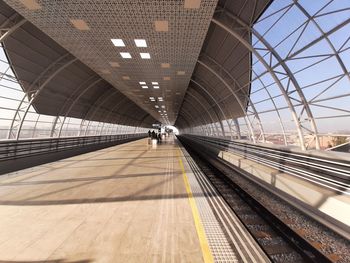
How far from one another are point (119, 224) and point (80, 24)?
8.57 metres

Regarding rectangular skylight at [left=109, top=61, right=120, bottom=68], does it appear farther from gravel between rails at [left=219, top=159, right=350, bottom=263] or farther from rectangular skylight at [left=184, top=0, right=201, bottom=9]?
gravel between rails at [left=219, top=159, right=350, bottom=263]

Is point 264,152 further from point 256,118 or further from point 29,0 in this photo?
point 29,0

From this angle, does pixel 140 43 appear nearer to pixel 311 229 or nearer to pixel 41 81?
pixel 41 81

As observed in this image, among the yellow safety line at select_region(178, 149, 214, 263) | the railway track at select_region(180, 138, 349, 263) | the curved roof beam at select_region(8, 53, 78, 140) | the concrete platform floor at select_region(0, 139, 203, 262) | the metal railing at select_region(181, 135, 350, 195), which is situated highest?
the curved roof beam at select_region(8, 53, 78, 140)

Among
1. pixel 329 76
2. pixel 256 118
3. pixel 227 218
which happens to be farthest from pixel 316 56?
pixel 227 218

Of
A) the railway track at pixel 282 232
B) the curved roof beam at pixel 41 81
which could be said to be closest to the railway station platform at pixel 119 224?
the railway track at pixel 282 232

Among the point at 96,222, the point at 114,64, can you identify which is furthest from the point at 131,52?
the point at 96,222

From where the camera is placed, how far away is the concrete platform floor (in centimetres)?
379

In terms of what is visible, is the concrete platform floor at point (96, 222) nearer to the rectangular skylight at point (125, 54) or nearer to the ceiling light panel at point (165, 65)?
the rectangular skylight at point (125, 54)

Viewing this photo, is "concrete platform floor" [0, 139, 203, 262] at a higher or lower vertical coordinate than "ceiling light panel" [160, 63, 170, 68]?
lower

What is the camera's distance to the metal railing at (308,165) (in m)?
6.86

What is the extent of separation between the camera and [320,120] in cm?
1129

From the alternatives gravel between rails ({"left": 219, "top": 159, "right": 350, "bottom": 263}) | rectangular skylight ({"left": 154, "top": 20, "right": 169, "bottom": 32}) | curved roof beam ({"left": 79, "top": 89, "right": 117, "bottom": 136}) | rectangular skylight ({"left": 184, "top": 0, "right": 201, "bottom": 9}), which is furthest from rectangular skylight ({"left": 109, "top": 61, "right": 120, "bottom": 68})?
curved roof beam ({"left": 79, "top": 89, "right": 117, "bottom": 136})

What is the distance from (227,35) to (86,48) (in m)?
8.97
